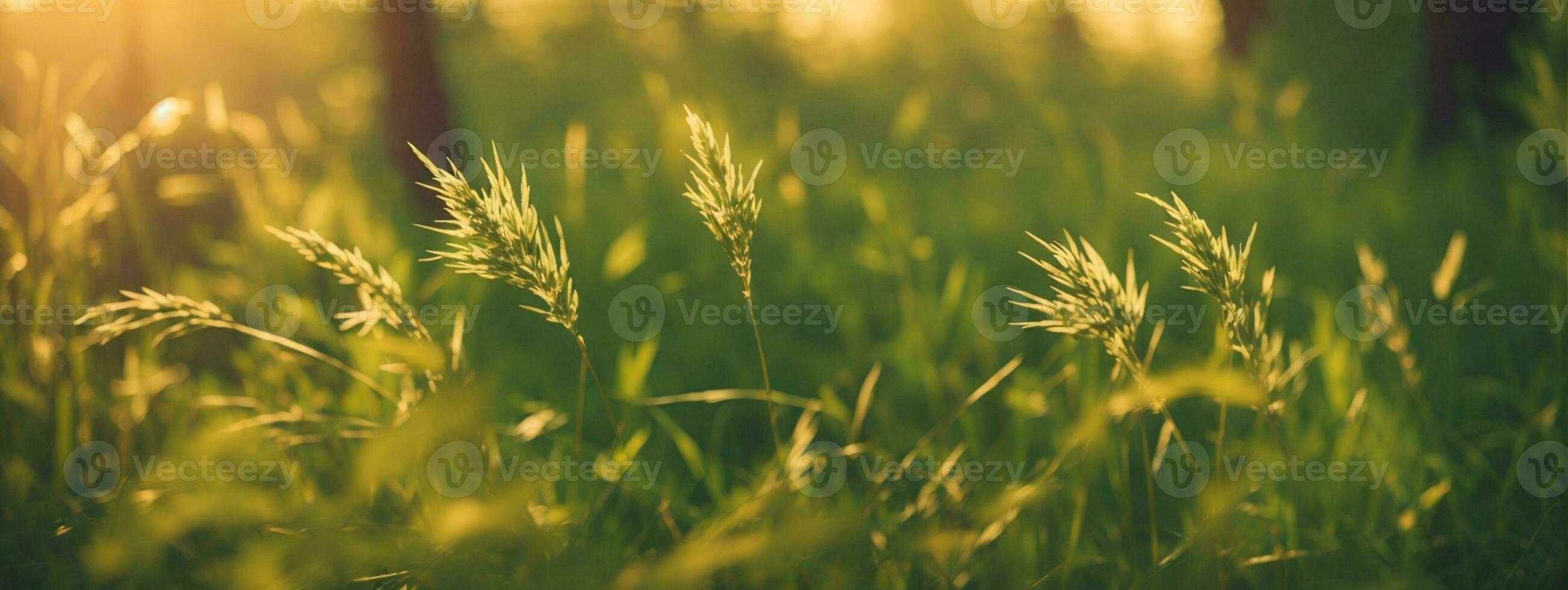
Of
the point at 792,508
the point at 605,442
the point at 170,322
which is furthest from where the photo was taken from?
the point at 170,322

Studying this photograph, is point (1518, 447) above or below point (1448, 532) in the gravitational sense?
above

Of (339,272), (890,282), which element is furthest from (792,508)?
(890,282)

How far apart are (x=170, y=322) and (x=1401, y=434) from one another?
256cm

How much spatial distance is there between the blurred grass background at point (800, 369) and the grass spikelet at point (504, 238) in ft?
0.45

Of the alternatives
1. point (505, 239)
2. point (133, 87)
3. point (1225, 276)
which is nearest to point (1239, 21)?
point (1225, 276)

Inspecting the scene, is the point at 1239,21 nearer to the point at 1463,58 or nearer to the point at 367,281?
the point at 1463,58

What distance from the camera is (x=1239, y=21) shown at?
6.94 meters

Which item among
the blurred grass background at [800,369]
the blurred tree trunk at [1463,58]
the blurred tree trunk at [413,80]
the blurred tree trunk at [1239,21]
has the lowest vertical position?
the blurred grass background at [800,369]

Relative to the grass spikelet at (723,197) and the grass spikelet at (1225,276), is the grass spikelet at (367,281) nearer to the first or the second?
the grass spikelet at (723,197)

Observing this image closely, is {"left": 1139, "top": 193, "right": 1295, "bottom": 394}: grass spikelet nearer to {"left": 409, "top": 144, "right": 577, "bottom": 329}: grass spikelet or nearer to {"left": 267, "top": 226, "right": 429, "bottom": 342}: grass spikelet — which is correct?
{"left": 409, "top": 144, "right": 577, "bottom": 329}: grass spikelet

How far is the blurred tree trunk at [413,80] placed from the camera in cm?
375

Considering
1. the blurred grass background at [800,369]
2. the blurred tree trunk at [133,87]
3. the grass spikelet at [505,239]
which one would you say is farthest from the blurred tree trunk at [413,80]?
the grass spikelet at [505,239]

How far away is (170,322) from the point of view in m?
2.02

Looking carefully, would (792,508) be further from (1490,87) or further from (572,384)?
(1490,87)
